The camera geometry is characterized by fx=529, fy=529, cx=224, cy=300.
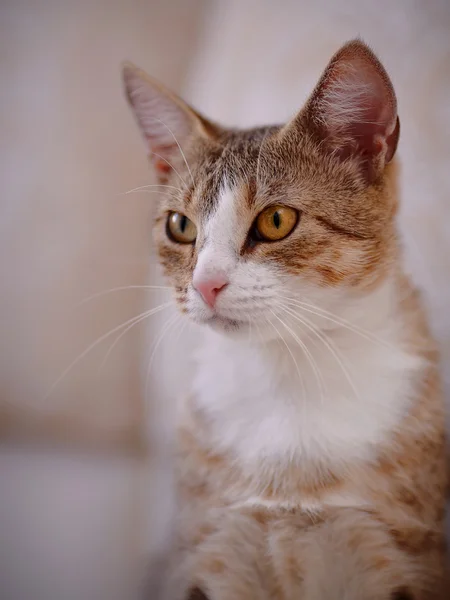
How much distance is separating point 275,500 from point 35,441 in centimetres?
43

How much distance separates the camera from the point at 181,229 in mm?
817

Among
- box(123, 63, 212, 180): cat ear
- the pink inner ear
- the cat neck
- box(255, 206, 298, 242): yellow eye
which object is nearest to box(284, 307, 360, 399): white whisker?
the cat neck

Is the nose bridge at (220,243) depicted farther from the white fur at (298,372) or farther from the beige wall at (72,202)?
the beige wall at (72,202)

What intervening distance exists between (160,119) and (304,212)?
0.32 m

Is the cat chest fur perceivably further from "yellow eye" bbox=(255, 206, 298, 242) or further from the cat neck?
"yellow eye" bbox=(255, 206, 298, 242)

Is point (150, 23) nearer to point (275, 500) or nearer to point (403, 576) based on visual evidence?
point (275, 500)

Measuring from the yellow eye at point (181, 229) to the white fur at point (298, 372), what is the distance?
0.25 ft

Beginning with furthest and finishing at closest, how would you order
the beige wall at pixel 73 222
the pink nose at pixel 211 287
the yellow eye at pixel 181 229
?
the beige wall at pixel 73 222 → the yellow eye at pixel 181 229 → the pink nose at pixel 211 287

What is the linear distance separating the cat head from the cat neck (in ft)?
0.19

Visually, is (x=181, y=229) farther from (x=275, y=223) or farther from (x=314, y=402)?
(x=314, y=402)

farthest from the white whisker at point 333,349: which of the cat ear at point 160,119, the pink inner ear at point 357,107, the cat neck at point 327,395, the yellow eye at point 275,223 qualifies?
the cat ear at point 160,119

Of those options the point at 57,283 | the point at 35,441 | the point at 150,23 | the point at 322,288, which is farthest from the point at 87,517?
the point at 150,23

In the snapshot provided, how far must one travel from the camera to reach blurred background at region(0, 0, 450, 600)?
846mm

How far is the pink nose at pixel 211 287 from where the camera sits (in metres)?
0.67
